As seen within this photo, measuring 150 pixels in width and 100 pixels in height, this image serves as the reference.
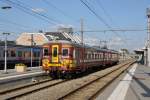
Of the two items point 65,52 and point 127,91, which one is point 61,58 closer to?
point 65,52

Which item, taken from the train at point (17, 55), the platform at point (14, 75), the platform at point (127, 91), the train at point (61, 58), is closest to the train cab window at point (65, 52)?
the train at point (61, 58)

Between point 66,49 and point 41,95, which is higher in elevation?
point 66,49

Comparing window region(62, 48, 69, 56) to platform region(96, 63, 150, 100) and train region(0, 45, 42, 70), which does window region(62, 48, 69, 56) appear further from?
train region(0, 45, 42, 70)

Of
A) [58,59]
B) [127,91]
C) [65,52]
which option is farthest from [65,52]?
[127,91]

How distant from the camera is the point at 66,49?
25.5 meters

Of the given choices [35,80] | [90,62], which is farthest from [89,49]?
[35,80]

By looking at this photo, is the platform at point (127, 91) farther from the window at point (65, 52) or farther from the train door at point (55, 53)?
the train door at point (55, 53)

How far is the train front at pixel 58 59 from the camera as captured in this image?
25.3 metres

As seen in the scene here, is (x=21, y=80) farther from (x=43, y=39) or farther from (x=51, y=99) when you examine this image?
(x=43, y=39)

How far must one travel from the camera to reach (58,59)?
25.5 m

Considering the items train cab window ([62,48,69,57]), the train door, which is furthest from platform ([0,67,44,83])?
train cab window ([62,48,69,57])

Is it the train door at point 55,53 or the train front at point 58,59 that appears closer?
the train front at point 58,59

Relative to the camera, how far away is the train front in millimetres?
25281

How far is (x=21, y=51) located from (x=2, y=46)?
6653 millimetres
